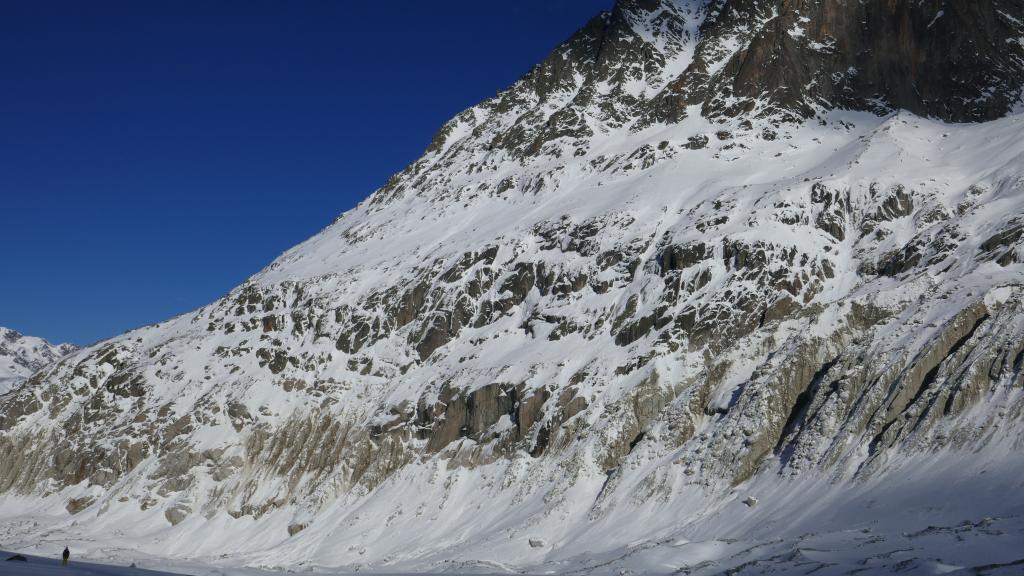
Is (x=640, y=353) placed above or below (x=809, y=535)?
above

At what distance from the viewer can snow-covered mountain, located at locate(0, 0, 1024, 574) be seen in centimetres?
5812

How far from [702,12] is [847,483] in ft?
419

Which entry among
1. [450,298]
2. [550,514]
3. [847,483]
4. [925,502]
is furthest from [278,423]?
[925,502]

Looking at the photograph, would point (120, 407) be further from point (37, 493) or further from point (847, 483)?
point (847, 483)

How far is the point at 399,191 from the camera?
153 metres

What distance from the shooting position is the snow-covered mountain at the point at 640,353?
5812cm

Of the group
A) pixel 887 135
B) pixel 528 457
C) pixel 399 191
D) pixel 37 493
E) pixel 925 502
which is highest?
pixel 399 191

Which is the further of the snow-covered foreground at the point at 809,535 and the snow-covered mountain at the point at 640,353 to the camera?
the snow-covered mountain at the point at 640,353

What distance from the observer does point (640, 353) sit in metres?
83.8

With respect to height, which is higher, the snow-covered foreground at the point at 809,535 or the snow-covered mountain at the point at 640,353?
the snow-covered mountain at the point at 640,353

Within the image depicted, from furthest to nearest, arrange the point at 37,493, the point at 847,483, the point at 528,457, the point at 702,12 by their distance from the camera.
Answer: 1. the point at 702,12
2. the point at 37,493
3. the point at 528,457
4. the point at 847,483

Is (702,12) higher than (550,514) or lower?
higher

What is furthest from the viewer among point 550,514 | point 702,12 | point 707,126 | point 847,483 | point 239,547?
point 702,12

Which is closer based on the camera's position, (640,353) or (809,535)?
(809,535)
